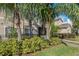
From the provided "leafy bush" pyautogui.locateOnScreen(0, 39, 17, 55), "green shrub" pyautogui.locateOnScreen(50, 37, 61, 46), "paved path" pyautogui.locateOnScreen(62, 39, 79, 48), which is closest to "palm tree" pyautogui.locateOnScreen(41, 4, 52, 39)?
"green shrub" pyautogui.locateOnScreen(50, 37, 61, 46)

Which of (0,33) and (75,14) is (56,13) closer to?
(75,14)

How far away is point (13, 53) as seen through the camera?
2.59 metres

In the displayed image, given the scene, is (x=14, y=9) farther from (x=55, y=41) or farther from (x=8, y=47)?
(x=55, y=41)

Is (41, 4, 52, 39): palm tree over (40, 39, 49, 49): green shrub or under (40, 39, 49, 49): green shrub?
over

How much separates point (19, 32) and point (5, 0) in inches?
14.0

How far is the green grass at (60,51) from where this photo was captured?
2.57 meters

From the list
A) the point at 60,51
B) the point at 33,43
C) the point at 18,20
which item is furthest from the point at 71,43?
the point at 18,20

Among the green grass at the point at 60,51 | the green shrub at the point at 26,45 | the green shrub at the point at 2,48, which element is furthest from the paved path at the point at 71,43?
the green shrub at the point at 2,48

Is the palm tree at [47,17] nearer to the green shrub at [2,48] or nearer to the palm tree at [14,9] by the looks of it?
the palm tree at [14,9]

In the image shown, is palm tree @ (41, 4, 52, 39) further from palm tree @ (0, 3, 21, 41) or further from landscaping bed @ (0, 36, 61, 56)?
palm tree @ (0, 3, 21, 41)

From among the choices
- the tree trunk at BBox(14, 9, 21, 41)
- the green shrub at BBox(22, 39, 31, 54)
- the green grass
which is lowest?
the green grass

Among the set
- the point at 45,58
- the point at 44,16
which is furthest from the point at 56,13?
the point at 45,58

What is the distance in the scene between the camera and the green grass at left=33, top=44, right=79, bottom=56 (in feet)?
8.44

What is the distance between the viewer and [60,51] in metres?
2.57
